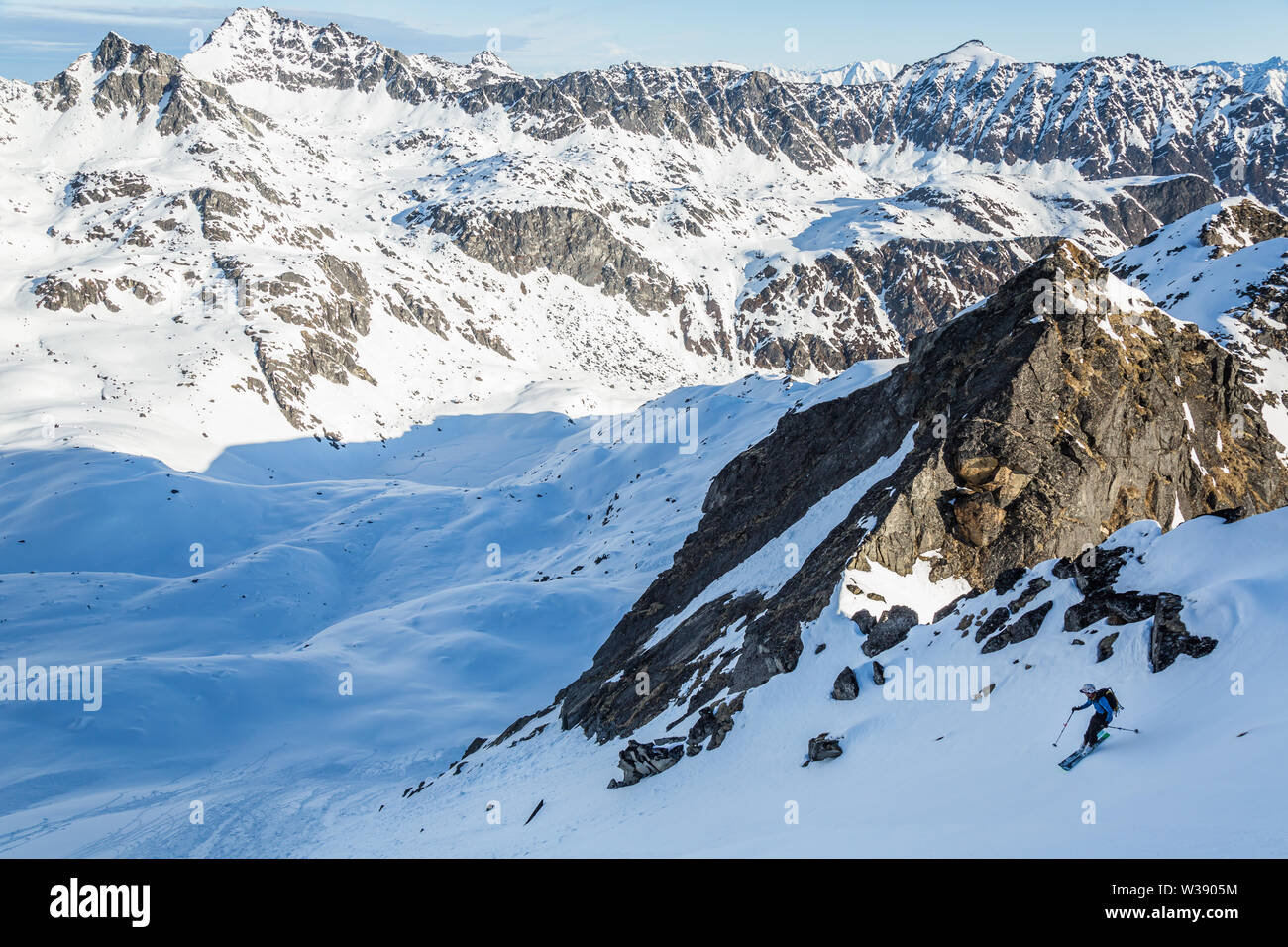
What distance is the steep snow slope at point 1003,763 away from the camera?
8703 millimetres

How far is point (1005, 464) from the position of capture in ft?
78.8

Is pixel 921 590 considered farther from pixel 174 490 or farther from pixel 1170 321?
pixel 174 490

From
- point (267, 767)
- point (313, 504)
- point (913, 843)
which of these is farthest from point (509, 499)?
point (913, 843)

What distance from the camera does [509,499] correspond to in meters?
78.5

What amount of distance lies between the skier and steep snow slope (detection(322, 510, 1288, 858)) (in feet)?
0.75

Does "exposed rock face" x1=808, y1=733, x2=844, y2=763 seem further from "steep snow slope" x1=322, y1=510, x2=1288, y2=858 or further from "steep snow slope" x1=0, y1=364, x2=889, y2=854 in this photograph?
"steep snow slope" x1=0, y1=364, x2=889, y2=854

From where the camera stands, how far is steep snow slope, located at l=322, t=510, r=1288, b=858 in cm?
870

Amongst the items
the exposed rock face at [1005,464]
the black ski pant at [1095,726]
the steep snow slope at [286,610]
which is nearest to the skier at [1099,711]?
the black ski pant at [1095,726]

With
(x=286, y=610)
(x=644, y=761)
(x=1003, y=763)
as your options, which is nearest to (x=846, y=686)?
(x=644, y=761)

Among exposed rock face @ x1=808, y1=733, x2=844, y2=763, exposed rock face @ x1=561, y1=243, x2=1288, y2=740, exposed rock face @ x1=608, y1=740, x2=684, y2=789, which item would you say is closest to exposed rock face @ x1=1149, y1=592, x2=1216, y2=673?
exposed rock face @ x1=561, y1=243, x2=1288, y2=740

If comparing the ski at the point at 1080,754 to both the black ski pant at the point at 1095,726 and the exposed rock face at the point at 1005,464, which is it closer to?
the black ski pant at the point at 1095,726

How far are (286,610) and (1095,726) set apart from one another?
5329 centimetres

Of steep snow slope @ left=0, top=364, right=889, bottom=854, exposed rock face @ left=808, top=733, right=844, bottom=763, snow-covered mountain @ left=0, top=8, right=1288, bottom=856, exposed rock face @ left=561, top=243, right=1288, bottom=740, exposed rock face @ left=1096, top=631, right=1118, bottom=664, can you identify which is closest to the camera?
snow-covered mountain @ left=0, top=8, right=1288, bottom=856

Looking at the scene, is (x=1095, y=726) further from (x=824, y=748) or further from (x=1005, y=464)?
(x=1005, y=464)
